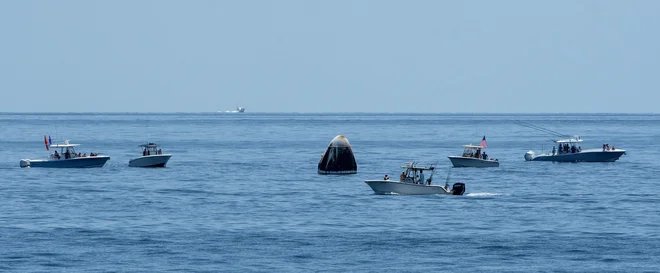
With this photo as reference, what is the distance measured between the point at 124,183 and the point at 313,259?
164 feet

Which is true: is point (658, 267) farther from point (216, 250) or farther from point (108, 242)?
point (108, 242)

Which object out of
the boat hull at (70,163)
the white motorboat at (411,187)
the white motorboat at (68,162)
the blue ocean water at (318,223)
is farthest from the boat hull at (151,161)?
the white motorboat at (411,187)

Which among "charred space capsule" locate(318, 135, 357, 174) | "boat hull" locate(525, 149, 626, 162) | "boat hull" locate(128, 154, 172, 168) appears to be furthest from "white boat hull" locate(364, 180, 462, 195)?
"boat hull" locate(525, 149, 626, 162)

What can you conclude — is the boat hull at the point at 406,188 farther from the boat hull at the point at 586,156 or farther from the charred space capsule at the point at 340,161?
the boat hull at the point at 586,156

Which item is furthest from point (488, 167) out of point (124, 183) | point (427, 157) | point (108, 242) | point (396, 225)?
point (108, 242)

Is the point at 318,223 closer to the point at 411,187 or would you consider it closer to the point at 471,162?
the point at 411,187

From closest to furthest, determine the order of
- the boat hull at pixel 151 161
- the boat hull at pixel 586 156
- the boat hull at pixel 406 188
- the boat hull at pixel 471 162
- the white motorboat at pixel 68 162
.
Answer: the boat hull at pixel 406 188 → the white motorboat at pixel 68 162 → the boat hull at pixel 151 161 → the boat hull at pixel 471 162 → the boat hull at pixel 586 156

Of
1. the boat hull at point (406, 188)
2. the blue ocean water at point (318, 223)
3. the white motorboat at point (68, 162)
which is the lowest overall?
the blue ocean water at point (318, 223)

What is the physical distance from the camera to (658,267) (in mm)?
48406

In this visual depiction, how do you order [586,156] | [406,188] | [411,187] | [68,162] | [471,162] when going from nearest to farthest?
[411,187], [406,188], [68,162], [471,162], [586,156]

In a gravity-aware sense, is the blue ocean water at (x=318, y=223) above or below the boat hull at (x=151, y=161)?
below

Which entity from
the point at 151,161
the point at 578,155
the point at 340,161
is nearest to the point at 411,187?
the point at 340,161

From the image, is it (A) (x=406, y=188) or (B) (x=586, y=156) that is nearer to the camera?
(A) (x=406, y=188)

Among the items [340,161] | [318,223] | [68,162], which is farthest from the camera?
[68,162]
